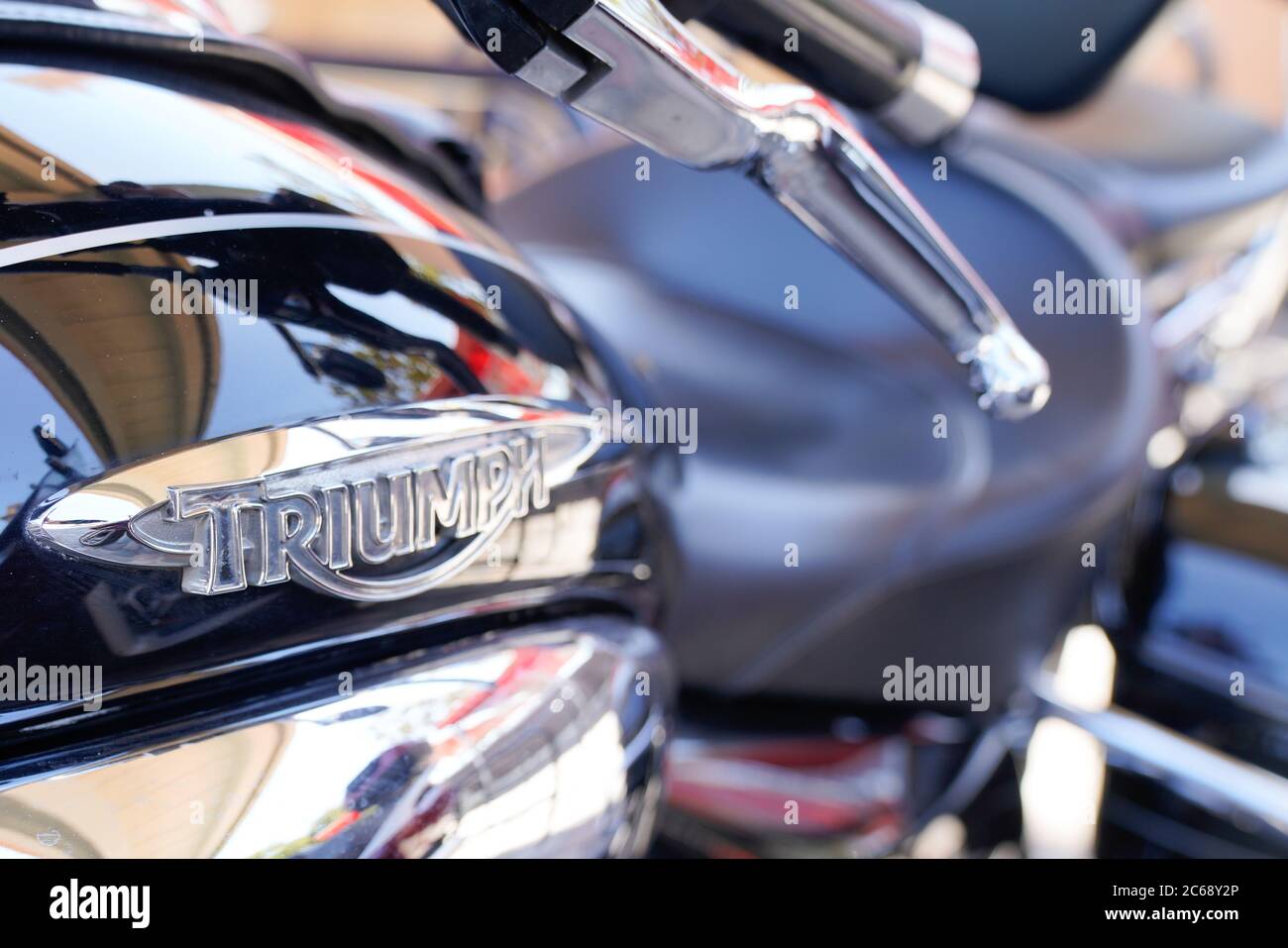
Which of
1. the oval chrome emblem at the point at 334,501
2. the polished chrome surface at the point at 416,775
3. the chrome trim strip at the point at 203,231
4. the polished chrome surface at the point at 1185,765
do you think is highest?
the chrome trim strip at the point at 203,231

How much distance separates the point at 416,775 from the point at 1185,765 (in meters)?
0.73

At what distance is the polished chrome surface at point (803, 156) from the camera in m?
0.49

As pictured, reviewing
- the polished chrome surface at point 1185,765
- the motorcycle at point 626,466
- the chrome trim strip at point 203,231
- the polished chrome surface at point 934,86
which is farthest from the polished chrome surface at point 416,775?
the polished chrome surface at point 1185,765

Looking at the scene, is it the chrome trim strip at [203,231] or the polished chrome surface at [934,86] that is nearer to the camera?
the chrome trim strip at [203,231]

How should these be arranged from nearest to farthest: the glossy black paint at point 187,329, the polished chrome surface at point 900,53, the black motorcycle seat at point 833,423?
the glossy black paint at point 187,329, the polished chrome surface at point 900,53, the black motorcycle seat at point 833,423

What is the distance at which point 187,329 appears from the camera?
1.60 feet

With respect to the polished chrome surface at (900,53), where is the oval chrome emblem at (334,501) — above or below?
below

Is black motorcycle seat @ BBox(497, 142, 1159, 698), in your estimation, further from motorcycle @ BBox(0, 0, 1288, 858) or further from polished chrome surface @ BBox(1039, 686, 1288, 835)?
polished chrome surface @ BBox(1039, 686, 1288, 835)

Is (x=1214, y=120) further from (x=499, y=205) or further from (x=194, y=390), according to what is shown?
(x=194, y=390)

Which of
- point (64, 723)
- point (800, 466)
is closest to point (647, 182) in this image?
point (800, 466)

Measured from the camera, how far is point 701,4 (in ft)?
1.77

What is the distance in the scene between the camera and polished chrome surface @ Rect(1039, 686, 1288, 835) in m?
0.91

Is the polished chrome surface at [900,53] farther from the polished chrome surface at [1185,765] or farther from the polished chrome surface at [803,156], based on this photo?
the polished chrome surface at [1185,765]
